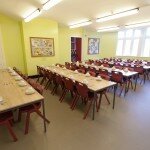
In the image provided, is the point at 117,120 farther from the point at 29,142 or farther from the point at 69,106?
the point at 29,142

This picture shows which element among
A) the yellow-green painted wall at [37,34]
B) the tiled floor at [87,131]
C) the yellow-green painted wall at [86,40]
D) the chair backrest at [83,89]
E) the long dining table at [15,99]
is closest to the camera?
the long dining table at [15,99]

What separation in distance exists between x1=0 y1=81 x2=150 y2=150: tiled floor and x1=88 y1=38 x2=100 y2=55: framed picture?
663 centimetres

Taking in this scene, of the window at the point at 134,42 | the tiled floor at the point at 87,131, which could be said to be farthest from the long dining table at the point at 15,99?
the window at the point at 134,42

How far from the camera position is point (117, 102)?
12.4 feet

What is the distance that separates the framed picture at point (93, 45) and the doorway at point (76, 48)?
0.83 m

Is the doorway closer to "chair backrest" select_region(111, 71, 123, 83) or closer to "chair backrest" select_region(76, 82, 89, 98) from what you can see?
"chair backrest" select_region(111, 71, 123, 83)

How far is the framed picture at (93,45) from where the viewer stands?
942 centimetres

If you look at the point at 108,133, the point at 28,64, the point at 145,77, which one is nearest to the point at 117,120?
the point at 108,133

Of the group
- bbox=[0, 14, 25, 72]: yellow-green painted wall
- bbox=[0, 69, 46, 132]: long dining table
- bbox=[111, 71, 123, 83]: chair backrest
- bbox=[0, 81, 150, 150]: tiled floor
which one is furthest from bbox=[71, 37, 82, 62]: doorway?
bbox=[0, 69, 46, 132]: long dining table

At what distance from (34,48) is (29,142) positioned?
5.14 meters

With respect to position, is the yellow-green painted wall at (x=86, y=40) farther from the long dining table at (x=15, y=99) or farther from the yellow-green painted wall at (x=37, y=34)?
the long dining table at (x=15, y=99)

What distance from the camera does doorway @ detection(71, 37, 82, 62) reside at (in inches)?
358

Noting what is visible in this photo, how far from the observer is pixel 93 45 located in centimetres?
969

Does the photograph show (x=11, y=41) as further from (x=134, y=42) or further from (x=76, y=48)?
(x=134, y=42)
